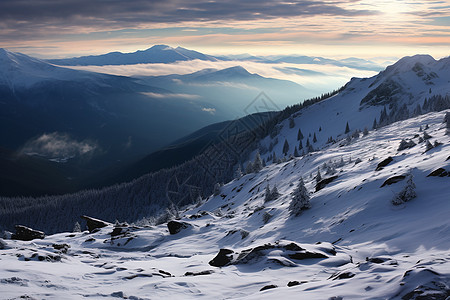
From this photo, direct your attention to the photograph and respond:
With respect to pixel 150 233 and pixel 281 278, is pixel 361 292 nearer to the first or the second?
pixel 281 278

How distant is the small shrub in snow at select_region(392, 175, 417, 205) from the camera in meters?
21.2

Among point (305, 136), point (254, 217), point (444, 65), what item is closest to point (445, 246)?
point (254, 217)

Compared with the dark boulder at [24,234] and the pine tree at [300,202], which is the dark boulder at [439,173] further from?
the dark boulder at [24,234]

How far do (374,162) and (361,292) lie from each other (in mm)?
29393

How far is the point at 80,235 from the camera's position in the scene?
43.4 metres

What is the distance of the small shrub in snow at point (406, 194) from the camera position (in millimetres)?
21216

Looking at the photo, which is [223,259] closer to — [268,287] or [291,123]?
[268,287]

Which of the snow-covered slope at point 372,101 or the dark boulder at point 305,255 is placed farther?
the snow-covered slope at point 372,101

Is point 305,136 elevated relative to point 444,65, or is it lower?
lower

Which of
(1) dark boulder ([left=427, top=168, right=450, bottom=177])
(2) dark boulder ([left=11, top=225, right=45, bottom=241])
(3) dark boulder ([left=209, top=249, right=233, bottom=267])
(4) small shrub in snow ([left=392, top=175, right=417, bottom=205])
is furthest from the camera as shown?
(2) dark boulder ([left=11, top=225, right=45, bottom=241])

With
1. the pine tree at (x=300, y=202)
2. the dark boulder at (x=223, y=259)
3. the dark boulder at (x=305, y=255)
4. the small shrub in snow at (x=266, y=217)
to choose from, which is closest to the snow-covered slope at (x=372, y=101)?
the small shrub in snow at (x=266, y=217)

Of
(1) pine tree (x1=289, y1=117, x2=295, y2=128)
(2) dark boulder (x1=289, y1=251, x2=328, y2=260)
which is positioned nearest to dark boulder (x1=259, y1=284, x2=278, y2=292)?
(2) dark boulder (x1=289, y1=251, x2=328, y2=260)

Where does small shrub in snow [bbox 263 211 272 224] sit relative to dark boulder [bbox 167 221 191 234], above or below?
above

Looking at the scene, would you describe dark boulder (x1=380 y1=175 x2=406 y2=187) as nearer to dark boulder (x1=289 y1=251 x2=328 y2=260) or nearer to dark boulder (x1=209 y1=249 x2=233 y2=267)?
dark boulder (x1=289 y1=251 x2=328 y2=260)
